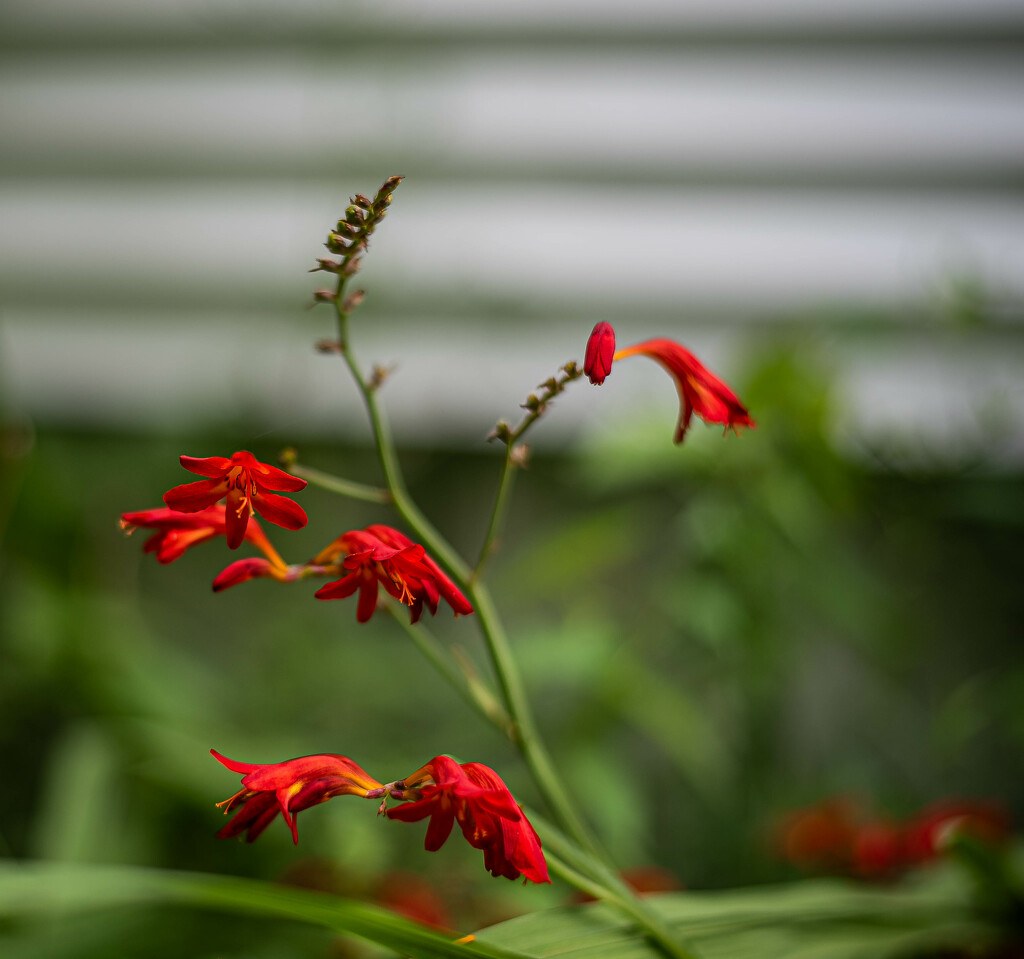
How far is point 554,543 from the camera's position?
100 cm

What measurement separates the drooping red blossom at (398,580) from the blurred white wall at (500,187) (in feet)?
3.30

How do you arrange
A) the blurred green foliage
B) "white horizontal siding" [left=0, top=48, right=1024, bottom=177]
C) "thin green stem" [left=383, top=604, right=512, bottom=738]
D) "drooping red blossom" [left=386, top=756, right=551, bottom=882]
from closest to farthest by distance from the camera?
"drooping red blossom" [left=386, top=756, right=551, bottom=882] → "thin green stem" [left=383, top=604, right=512, bottom=738] → the blurred green foliage → "white horizontal siding" [left=0, top=48, right=1024, bottom=177]

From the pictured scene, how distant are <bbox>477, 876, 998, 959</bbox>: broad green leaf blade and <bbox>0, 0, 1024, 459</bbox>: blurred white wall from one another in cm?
80

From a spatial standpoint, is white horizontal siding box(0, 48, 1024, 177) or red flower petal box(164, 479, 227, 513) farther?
→ white horizontal siding box(0, 48, 1024, 177)

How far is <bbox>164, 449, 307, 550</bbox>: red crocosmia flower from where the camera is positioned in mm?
308

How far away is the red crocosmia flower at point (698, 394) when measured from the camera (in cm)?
38

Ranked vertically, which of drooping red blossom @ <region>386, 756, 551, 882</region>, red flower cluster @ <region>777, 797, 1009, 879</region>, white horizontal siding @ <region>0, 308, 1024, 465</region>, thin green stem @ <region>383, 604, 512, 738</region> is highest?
white horizontal siding @ <region>0, 308, 1024, 465</region>

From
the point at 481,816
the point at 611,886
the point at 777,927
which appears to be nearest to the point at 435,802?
the point at 481,816

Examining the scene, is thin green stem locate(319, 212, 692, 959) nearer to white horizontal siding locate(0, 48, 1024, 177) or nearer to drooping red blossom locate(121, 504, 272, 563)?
drooping red blossom locate(121, 504, 272, 563)

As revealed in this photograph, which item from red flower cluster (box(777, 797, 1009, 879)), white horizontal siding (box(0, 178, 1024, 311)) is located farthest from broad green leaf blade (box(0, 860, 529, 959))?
white horizontal siding (box(0, 178, 1024, 311))

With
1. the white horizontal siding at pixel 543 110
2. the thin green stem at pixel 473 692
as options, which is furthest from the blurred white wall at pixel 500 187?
the thin green stem at pixel 473 692

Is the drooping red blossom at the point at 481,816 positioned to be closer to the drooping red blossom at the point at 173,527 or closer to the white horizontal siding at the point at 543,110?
the drooping red blossom at the point at 173,527

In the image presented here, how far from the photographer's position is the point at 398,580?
1.05ft

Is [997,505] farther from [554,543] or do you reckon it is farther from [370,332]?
[370,332]
